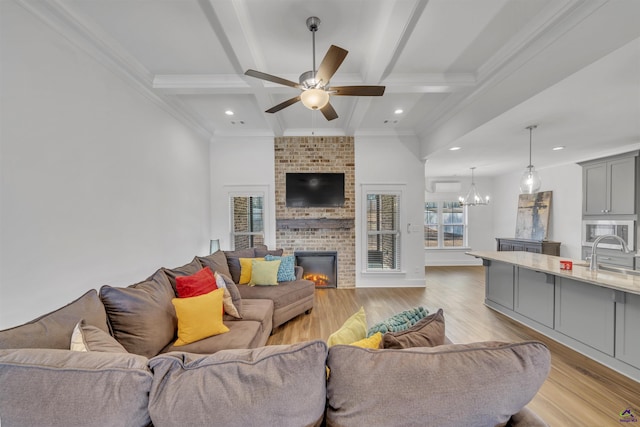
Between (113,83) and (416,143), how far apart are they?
4.67 meters

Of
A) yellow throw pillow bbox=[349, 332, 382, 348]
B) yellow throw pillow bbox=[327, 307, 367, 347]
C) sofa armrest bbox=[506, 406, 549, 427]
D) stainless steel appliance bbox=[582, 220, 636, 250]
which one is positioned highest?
stainless steel appliance bbox=[582, 220, 636, 250]

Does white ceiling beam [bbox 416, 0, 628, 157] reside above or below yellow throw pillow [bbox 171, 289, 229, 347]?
above

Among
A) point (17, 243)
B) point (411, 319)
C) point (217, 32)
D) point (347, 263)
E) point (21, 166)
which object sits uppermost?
point (217, 32)

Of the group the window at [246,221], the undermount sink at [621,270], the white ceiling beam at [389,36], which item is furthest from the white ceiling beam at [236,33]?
the undermount sink at [621,270]

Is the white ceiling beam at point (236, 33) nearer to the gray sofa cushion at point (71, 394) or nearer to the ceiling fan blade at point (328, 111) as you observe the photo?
the ceiling fan blade at point (328, 111)

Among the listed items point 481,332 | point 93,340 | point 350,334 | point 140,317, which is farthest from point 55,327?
point 481,332

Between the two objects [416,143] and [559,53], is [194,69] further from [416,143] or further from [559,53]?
[416,143]

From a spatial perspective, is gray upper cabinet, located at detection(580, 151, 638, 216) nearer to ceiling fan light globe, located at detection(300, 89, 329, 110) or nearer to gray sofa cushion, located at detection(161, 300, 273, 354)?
ceiling fan light globe, located at detection(300, 89, 329, 110)

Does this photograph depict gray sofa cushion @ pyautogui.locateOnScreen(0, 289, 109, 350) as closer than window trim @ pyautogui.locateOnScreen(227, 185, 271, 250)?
Yes

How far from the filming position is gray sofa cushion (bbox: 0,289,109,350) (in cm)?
106

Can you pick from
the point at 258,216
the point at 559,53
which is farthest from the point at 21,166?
the point at 559,53

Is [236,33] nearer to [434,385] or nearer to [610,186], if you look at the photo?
[434,385]

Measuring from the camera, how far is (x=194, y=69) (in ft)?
9.36

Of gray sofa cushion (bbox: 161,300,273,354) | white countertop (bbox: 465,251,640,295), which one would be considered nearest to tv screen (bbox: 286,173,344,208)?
gray sofa cushion (bbox: 161,300,273,354)
